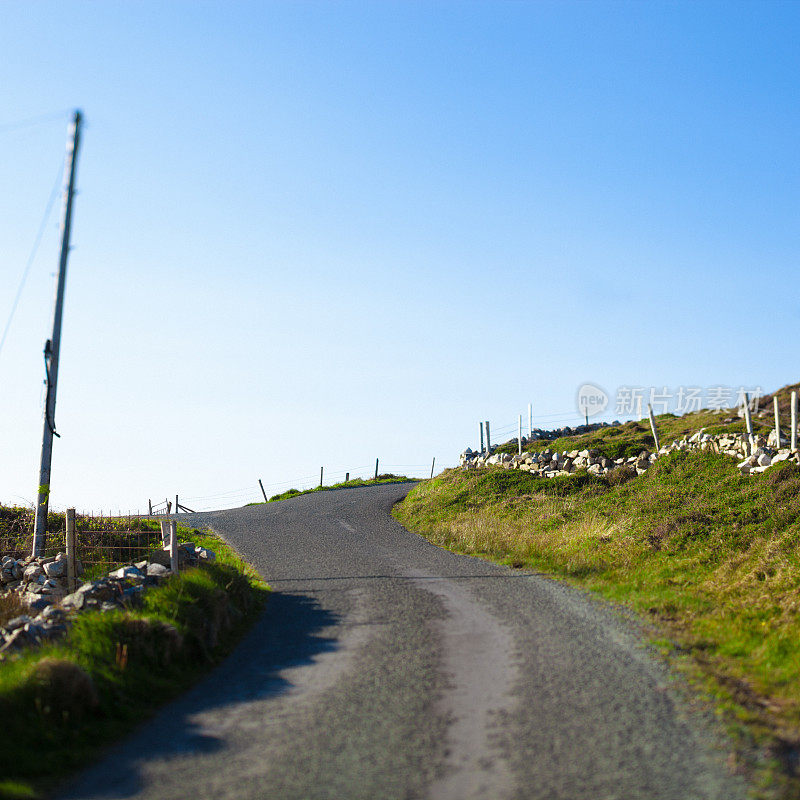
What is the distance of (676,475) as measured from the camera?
2462 centimetres

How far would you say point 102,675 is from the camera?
30.7ft

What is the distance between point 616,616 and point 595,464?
16.7m

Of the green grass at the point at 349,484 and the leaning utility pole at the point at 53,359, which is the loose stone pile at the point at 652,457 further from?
the leaning utility pole at the point at 53,359

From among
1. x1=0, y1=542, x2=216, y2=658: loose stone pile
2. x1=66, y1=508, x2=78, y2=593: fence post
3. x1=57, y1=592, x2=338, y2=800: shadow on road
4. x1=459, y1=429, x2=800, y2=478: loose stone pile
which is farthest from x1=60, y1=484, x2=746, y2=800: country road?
x1=459, y1=429, x2=800, y2=478: loose stone pile

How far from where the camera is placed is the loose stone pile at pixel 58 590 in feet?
35.0

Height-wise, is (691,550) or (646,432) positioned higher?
(646,432)

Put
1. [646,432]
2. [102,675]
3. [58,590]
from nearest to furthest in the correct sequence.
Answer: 1. [102,675]
2. [58,590]
3. [646,432]

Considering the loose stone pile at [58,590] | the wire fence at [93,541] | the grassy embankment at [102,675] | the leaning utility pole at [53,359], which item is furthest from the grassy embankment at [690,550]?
the leaning utility pole at [53,359]

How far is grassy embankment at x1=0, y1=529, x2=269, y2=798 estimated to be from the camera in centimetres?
762

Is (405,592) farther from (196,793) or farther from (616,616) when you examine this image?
(196,793)

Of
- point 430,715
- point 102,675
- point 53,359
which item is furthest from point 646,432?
point 102,675

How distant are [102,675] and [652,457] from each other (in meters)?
23.1

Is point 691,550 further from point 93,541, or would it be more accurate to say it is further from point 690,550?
point 93,541

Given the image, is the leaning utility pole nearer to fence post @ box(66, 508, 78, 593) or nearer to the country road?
fence post @ box(66, 508, 78, 593)
